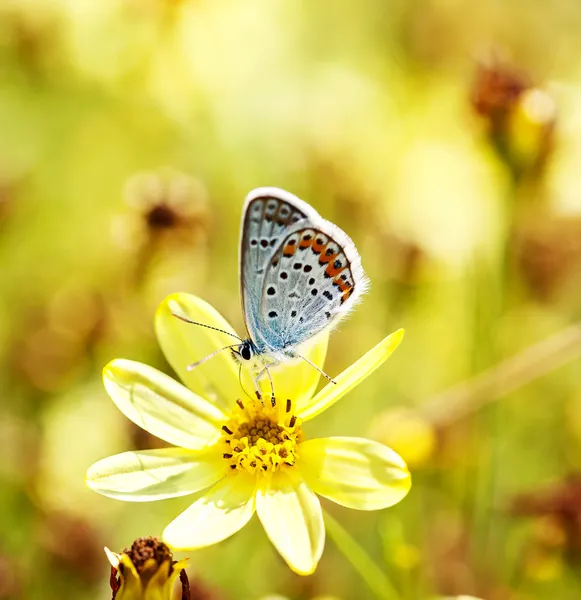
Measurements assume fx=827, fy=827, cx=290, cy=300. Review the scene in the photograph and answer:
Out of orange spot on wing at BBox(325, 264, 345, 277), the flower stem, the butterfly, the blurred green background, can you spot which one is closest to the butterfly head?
the butterfly

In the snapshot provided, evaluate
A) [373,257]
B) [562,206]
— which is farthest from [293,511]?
[373,257]

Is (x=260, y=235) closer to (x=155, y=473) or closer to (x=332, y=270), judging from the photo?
(x=332, y=270)

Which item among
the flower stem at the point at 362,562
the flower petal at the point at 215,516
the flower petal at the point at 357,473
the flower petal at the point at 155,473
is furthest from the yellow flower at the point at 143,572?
the flower stem at the point at 362,562

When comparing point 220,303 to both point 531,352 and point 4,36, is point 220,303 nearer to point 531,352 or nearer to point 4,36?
point 531,352

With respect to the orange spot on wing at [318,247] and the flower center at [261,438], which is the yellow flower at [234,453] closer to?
the flower center at [261,438]

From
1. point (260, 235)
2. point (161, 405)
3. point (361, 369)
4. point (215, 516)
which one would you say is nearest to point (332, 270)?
point (260, 235)

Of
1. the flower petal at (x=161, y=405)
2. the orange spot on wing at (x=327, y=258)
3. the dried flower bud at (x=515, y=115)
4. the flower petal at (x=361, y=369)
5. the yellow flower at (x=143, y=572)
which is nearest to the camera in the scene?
the yellow flower at (x=143, y=572)

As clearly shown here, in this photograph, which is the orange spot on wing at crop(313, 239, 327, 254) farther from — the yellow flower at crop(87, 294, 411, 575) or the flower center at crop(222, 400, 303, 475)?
the flower center at crop(222, 400, 303, 475)
